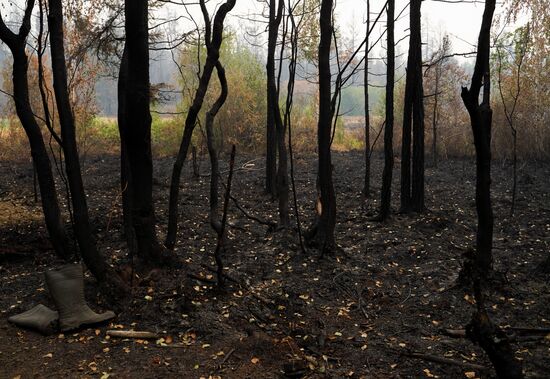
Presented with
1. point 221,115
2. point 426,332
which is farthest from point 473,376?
point 221,115

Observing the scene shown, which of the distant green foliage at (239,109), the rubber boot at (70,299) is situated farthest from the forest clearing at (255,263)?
the distant green foliage at (239,109)

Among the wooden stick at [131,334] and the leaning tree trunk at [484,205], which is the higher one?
the leaning tree trunk at [484,205]

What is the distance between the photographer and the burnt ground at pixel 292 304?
389cm

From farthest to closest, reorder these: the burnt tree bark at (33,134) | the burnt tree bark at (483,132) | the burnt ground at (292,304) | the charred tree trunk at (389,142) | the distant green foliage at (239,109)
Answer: the distant green foliage at (239,109), the charred tree trunk at (389,142), the burnt tree bark at (33,134), the burnt tree bark at (483,132), the burnt ground at (292,304)

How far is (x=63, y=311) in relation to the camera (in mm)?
4371

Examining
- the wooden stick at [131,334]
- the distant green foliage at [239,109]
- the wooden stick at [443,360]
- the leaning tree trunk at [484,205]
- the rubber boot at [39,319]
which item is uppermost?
the distant green foliage at [239,109]

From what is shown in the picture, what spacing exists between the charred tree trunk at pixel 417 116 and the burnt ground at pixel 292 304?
2.04 ft

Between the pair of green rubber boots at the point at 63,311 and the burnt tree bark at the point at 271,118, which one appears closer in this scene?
the pair of green rubber boots at the point at 63,311

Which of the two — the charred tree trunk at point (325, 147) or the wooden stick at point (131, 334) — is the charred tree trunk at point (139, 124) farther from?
the charred tree trunk at point (325, 147)

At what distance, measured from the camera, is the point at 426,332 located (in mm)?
4633

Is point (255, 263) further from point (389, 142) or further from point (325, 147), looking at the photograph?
point (389, 142)

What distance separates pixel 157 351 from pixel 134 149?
235cm

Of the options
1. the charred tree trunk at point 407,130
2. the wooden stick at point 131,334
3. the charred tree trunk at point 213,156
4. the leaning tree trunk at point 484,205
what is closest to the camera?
the leaning tree trunk at point 484,205

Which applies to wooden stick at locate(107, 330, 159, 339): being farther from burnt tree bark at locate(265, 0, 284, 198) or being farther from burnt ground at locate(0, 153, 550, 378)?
burnt tree bark at locate(265, 0, 284, 198)
